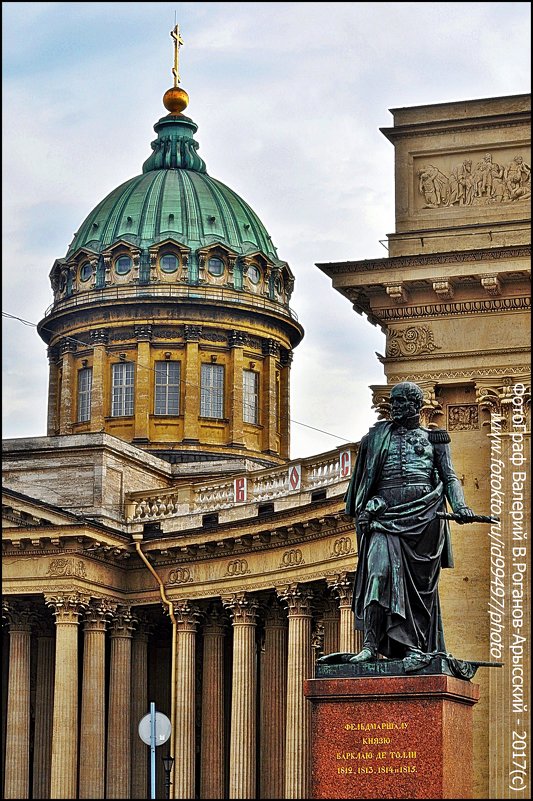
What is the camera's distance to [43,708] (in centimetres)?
6138

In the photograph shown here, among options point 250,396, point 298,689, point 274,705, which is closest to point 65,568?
point 274,705

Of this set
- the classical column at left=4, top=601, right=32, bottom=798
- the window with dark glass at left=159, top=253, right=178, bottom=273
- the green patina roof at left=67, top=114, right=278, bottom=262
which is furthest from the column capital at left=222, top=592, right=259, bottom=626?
the green patina roof at left=67, top=114, right=278, bottom=262

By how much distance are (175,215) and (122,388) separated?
8.04m

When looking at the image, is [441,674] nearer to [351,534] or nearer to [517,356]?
[517,356]

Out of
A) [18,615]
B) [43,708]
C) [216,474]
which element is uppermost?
[216,474]

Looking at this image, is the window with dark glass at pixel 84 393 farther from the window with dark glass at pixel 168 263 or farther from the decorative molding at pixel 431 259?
the decorative molding at pixel 431 259

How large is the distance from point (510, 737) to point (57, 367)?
152 ft

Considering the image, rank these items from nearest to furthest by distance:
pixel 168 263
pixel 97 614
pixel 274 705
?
pixel 274 705 → pixel 97 614 → pixel 168 263

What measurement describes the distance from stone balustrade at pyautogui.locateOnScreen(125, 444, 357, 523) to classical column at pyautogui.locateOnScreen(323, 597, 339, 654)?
3.25 m

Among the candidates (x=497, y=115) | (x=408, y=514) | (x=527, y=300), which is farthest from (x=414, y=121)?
(x=408, y=514)

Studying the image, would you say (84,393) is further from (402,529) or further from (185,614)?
(402,529)

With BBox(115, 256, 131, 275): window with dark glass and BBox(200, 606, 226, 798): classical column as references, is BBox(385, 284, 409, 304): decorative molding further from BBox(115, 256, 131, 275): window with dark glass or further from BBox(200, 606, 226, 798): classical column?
BBox(115, 256, 131, 275): window with dark glass

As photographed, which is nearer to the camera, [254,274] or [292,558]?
[292,558]

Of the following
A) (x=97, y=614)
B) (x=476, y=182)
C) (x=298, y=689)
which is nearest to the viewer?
(x=476, y=182)
